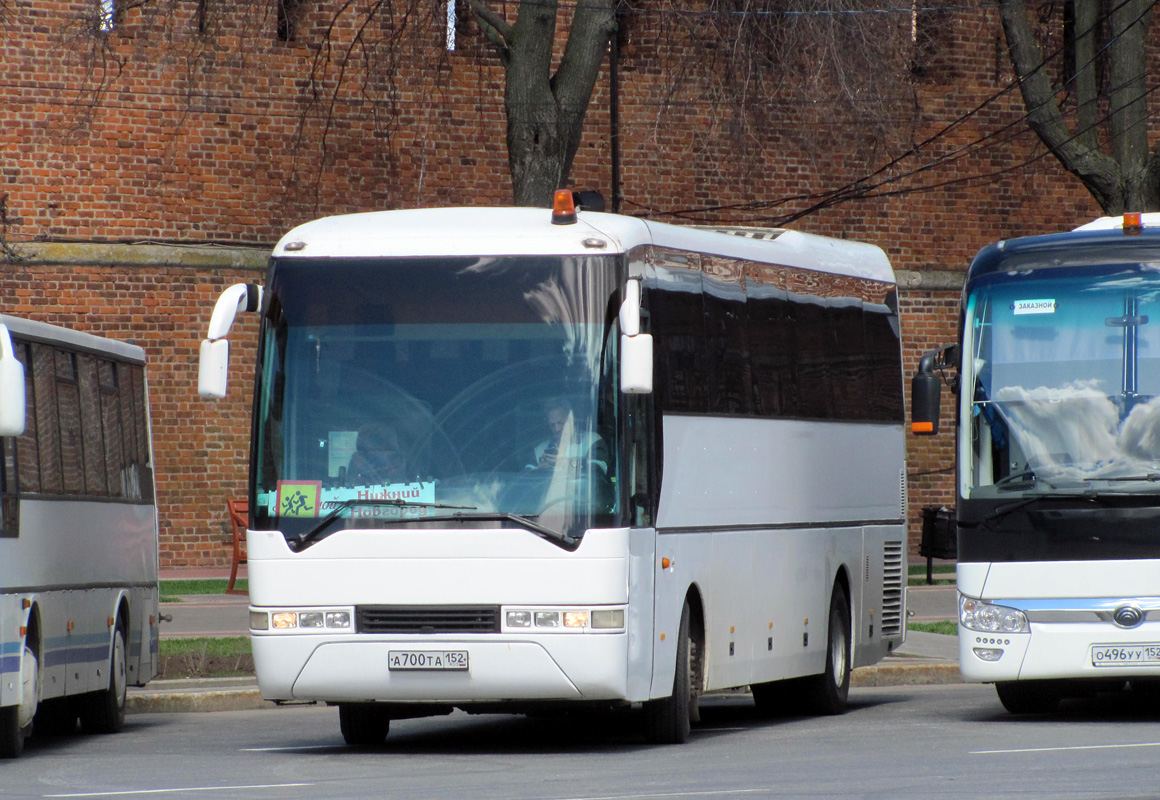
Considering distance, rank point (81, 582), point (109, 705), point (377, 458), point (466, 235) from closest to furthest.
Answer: point (377, 458)
point (466, 235)
point (81, 582)
point (109, 705)

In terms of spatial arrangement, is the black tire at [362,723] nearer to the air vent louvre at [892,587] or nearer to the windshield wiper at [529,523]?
the windshield wiper at [529,523]

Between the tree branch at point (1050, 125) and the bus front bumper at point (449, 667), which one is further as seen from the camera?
the tree branch at point (1050, 125)

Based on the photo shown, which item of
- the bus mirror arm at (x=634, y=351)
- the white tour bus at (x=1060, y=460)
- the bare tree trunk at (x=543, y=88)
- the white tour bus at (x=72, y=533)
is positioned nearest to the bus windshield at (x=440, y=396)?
the bus mirror arm at (x=634, y=351)

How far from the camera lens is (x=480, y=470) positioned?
34.6 ft

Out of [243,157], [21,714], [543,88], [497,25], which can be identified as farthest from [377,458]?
[243,157]

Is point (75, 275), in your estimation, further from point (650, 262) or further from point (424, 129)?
point (650, 262)

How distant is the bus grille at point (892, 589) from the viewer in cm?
1533

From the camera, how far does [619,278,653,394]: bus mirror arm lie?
10.4m

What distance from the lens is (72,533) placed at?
12.5 m

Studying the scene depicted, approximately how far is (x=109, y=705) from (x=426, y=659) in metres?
3.77

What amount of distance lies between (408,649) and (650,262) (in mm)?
2569

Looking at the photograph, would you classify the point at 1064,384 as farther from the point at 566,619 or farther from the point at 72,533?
the point at 72,533

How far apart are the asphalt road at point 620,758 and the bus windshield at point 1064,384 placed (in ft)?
5.01

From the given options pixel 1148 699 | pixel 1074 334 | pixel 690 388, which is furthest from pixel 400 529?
pixel 1148 699
